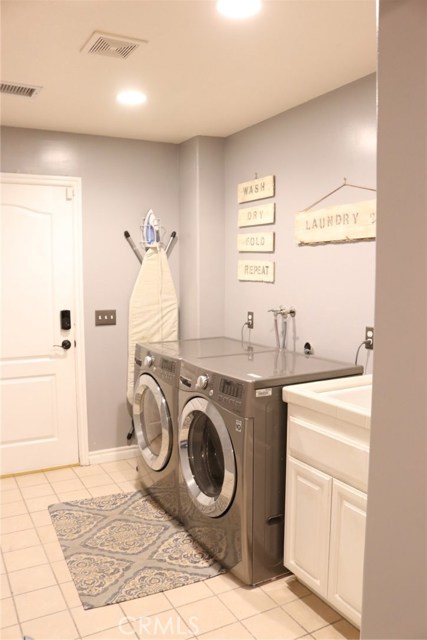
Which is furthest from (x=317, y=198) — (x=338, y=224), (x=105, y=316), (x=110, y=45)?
(x=105, y=316)

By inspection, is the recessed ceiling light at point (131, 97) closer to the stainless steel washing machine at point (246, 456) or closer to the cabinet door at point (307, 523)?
the stainless steel washing machine at point (246, 456)

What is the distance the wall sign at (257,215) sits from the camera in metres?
3.27

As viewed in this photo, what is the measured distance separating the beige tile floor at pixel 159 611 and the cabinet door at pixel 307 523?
15 cm

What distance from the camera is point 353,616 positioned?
1938 mm

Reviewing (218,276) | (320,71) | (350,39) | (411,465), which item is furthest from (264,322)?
(411,465)

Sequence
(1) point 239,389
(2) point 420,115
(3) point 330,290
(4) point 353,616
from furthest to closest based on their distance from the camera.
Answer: (3) point 330,290 → (1) point 239,389 → (4) point 353,616 → (2) point 420,115

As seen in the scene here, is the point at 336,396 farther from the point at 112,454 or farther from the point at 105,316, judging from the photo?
the point at 112,454

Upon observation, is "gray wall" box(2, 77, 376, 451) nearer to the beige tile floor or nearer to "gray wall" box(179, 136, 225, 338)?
"gray wall" box(179, 136, 225, 338)

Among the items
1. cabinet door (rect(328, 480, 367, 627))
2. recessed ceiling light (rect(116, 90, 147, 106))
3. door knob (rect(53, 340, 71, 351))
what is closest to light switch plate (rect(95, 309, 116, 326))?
door knob (rect(53, 340, 71, 351))

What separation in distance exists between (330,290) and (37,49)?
5.91ft

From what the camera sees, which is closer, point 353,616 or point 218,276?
point 353,616

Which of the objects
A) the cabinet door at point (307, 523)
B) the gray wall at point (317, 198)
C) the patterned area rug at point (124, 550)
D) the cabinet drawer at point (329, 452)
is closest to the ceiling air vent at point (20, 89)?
the gray wall at point (317, 198)

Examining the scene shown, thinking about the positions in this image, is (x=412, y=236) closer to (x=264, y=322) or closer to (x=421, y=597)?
(x=421, y=597)

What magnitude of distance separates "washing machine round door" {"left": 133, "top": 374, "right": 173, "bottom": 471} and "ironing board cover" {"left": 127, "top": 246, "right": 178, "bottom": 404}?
1.75 feet
